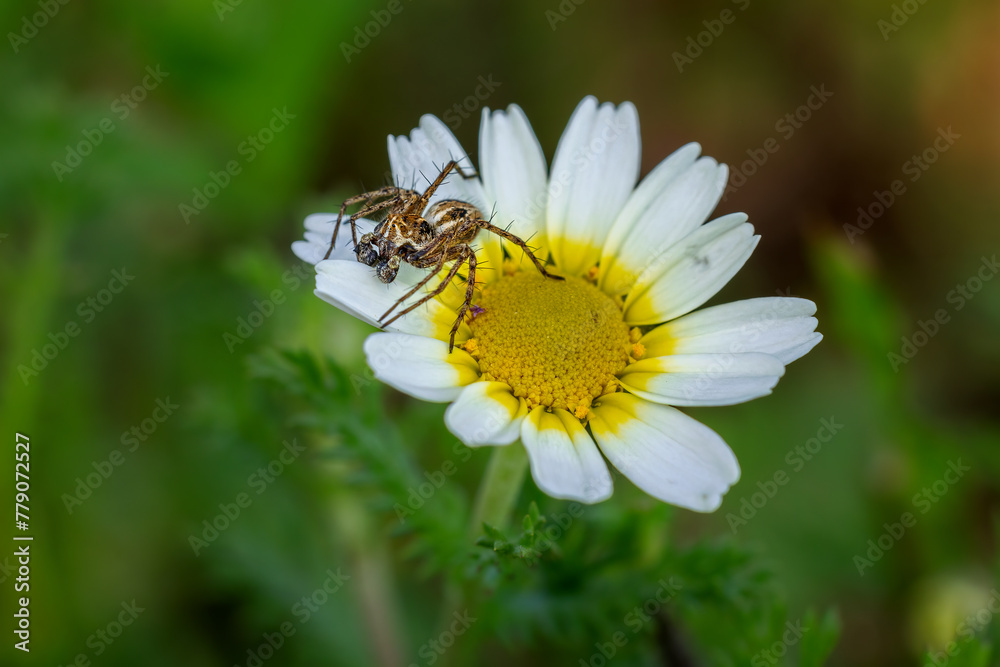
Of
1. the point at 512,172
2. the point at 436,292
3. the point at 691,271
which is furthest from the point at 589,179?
the point at 436,292

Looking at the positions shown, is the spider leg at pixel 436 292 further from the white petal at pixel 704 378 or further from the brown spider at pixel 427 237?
the white petal at pixel 704 378

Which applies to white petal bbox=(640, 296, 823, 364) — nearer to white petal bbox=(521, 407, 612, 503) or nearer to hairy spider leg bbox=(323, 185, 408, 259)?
white petal bbox=(521, 407, 612, 503)

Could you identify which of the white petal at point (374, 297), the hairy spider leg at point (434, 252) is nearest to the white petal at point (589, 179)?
the hairy spider leg at point (434, 252)

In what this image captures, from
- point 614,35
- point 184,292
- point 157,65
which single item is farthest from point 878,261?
point 157,65

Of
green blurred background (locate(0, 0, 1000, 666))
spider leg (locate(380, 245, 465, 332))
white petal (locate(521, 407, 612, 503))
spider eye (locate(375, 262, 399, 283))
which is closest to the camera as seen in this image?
white petal (locate(521, 407, 612, 503))

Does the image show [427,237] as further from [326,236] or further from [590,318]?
[590,318]

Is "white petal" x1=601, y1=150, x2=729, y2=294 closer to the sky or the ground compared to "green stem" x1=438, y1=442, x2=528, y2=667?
closer to the sky

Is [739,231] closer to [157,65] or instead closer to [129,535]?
[129,535]

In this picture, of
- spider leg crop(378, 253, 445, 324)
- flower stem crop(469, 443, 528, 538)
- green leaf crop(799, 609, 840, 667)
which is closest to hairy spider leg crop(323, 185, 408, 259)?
spider leg crop(378, 253, 445, 324)
